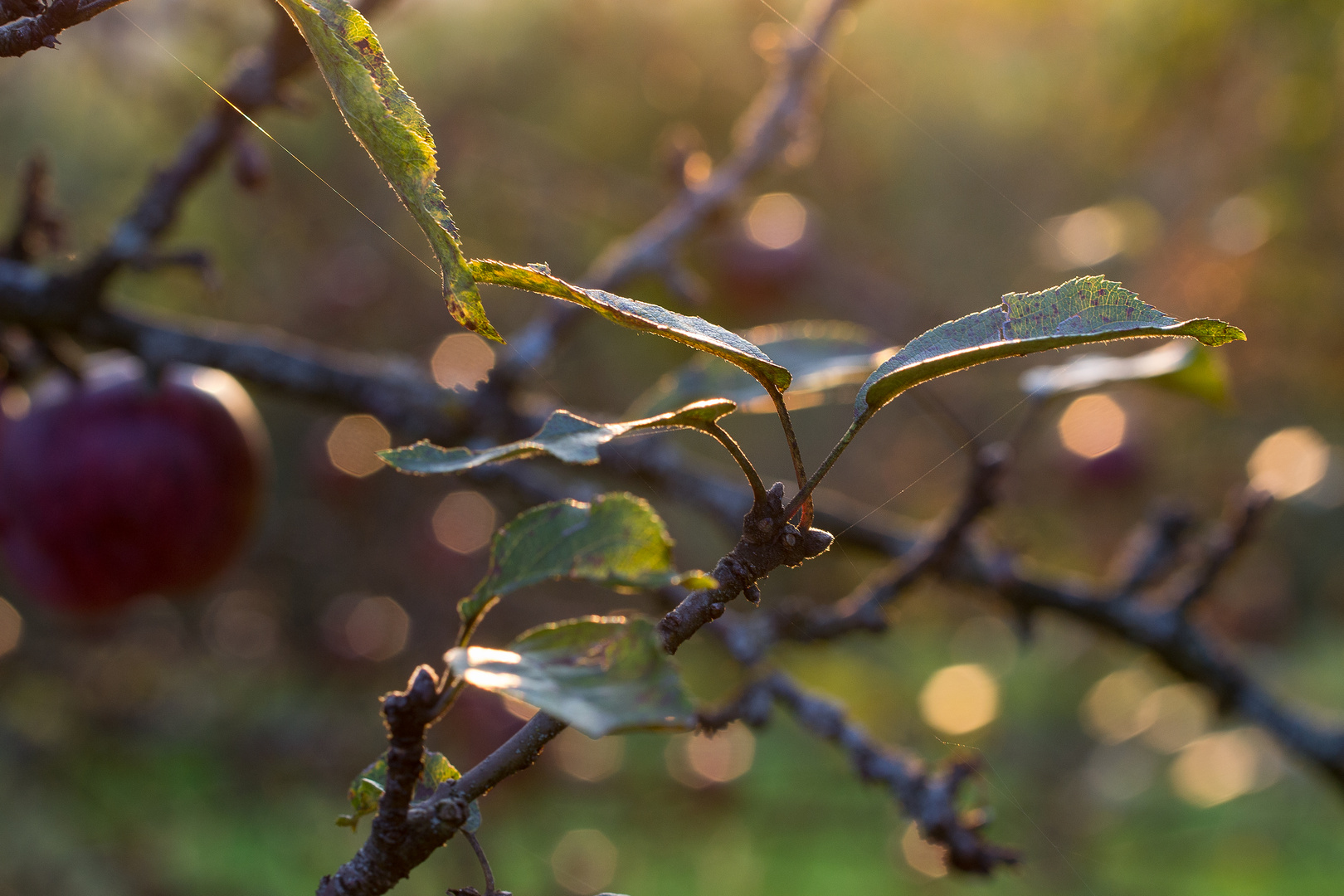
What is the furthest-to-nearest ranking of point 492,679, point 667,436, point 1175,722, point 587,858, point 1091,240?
point 1175,722 < point 587,858 < point 1091,240 < point 667,436 < point 492,679

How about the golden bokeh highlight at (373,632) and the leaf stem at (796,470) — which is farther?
the golden bokeh highlight at (373,632)

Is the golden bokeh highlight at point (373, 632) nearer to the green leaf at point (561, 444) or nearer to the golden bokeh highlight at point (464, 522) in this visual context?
the golden bokeh highlight at point (464, 522)

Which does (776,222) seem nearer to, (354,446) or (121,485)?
(354,446)

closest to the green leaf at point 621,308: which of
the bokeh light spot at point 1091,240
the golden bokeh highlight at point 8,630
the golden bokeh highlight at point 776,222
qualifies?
the bokeh light spot at point 1091,240

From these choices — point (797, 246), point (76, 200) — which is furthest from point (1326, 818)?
point (76, 200)

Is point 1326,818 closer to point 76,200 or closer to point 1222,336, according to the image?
point 1222,336

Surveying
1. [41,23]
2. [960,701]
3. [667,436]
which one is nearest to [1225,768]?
[960,701]
